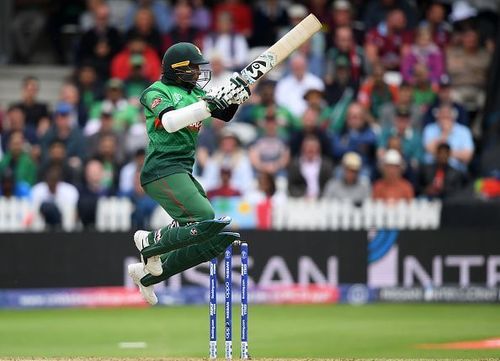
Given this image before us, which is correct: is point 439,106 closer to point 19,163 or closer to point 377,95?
point 377,95

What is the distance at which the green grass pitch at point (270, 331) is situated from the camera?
10.9m

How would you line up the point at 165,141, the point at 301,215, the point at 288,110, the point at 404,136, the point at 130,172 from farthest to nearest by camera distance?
the point at 288,110 → the point at 404,136 → the point at 130,172 → the point at 301,215 → the point at 165,141

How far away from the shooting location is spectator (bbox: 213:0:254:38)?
18.1 meters

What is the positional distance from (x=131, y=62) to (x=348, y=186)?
339 centimetres

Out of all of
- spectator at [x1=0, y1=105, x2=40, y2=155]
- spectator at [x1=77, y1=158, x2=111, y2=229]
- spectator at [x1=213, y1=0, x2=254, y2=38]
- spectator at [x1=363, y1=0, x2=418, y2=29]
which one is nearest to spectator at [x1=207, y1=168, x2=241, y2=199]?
spectator at [x1=77, y1=158, x2=111, y2=229]

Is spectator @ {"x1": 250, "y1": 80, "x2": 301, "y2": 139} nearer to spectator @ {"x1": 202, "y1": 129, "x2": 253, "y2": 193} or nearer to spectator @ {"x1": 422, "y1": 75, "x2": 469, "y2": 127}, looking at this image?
spectator @ {"x1": 202, "y1": 129, "x2": 253, "y2": 193}

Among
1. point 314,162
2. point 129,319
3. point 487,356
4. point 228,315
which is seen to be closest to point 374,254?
point 314,162

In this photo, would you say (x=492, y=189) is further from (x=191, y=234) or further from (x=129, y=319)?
(x=191, y=234)

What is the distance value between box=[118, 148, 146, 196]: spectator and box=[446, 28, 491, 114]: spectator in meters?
4.58

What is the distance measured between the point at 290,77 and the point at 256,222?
2.62 meters

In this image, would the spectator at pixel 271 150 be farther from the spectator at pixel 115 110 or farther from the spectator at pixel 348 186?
the spectator at pixel 115 110

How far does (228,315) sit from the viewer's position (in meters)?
9.23

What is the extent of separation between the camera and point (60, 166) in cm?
1575

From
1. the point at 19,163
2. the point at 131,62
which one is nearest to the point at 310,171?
the point at 131,62
